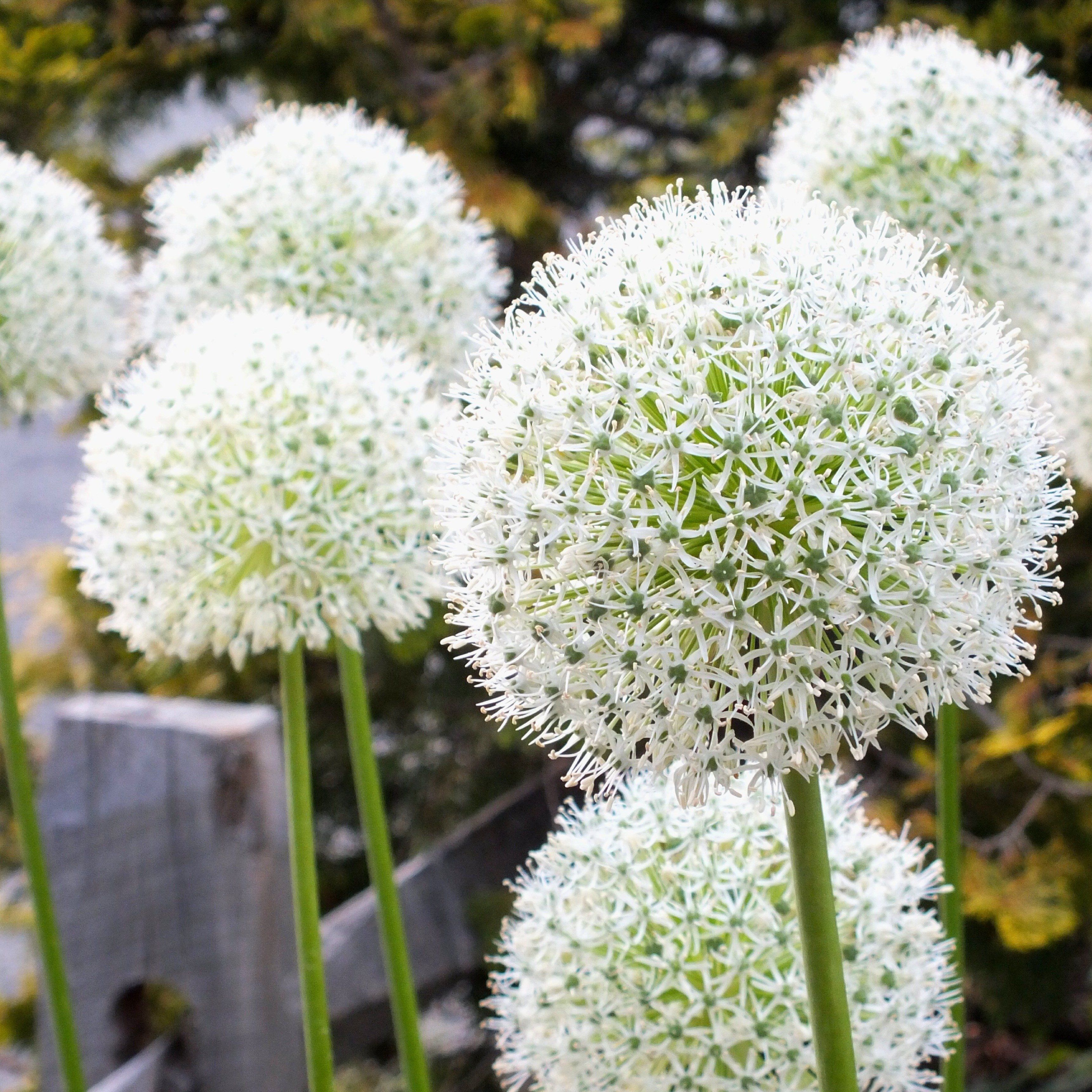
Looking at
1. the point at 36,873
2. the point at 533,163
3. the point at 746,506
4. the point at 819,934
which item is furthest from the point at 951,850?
the point at 533,163

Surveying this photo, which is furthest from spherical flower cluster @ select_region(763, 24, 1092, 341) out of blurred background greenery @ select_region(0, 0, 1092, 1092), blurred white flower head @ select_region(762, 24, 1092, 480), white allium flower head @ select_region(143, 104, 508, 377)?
blurred background greenery @ select_region(0, 0, 1092, 1092)

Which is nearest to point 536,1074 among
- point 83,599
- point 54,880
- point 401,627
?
point 401,627

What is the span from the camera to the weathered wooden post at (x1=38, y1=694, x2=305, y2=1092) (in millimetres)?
2164

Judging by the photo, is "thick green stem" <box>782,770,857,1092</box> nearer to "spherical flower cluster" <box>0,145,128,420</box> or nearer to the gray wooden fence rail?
"spherical flower cluster" <box>0,145,128,420</box>

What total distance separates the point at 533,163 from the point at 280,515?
2.55 meters

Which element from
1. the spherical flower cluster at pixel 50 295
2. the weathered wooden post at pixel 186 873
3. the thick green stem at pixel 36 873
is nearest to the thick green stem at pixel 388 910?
the thick green stem at pixel 36 873

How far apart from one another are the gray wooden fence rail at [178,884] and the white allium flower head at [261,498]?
2.72 feet

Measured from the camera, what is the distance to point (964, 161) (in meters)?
1.62

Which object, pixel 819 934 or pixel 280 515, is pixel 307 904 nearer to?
pixel 280 515

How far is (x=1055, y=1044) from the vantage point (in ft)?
10.5

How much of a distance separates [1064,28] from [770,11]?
2.92 feet

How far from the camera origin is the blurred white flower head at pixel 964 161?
5.23 ft

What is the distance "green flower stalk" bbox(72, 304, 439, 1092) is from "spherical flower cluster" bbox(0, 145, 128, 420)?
0.37 metres

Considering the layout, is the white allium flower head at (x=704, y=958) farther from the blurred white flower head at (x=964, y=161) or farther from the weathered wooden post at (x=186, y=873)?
the weathered wooden post at (x=186, y=873)
